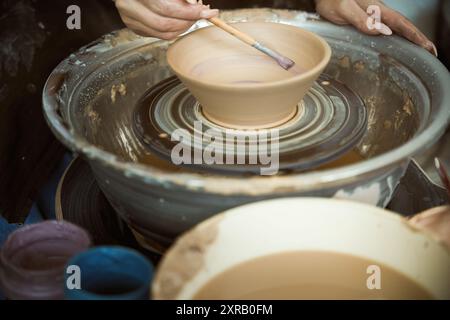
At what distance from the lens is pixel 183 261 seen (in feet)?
2.20

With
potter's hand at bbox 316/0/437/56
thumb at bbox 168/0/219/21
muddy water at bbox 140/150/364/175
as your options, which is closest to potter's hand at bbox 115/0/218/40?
thumb at bbox 168/0/219/21

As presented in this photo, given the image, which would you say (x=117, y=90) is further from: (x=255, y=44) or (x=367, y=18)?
(x=367, y=18)

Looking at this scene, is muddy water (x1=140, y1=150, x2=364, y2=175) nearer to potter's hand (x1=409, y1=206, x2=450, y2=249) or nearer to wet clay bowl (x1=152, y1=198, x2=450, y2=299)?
potter's hand (x1=409, y1=206, x2=450, y2=249)

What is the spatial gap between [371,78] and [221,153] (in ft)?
1.66

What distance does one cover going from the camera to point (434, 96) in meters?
1.09

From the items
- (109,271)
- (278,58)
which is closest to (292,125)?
(278,58)

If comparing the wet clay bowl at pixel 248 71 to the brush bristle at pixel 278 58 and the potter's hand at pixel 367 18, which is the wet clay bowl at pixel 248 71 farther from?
the potter's hand at pixel 367 18

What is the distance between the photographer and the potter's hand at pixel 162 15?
1112 millimetres

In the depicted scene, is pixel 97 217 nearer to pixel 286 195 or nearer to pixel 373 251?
pixel 286 195

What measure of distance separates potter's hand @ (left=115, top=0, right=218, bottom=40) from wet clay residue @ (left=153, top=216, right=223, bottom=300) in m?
0.57

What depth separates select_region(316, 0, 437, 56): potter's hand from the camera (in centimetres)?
125

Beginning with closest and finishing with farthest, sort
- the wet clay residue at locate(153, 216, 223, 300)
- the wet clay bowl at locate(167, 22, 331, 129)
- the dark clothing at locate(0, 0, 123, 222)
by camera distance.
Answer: the wet clay residue at locate(153, 216, 223, 300) < the wet clay bowl at locate(167, 22, 331, 129) < the dark clothing at locate(0, 0, 123, 222)

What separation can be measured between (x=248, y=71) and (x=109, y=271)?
64cm
